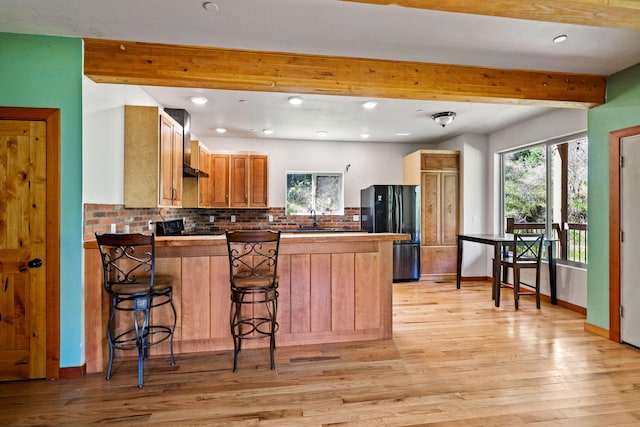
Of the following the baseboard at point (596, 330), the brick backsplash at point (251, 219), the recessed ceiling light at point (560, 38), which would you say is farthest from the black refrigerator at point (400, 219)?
the recessed ceiling light at point (560, 38)

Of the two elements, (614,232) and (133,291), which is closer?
(133,291)

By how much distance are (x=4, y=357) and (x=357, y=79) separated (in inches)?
135

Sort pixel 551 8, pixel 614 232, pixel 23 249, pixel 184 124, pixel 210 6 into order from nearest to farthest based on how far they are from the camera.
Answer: pixel 551 8 < pixel 210 6 < pixel 23 249 < pixel 614 232 < pixel 184 124

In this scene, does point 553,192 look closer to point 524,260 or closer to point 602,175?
point 524,260

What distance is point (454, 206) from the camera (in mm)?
5812

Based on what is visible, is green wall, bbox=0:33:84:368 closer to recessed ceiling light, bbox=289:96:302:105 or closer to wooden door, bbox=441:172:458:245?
recessed ceiling light, bbox=289:96:302:105

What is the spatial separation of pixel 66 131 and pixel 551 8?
3223mm

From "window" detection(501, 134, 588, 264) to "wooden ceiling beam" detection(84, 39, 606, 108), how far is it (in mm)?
1329

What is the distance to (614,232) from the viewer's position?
3.08 meters

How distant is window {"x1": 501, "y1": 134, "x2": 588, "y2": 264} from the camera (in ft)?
13.6

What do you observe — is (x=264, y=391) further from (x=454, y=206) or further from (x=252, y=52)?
(x=454, y=206)

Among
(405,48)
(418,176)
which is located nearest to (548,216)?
(418,176)

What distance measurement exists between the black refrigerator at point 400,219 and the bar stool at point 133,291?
3.61 meters

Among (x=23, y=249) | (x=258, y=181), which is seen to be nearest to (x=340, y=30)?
(x=23, y=249)
